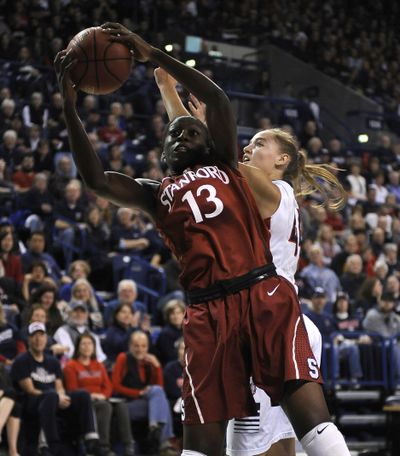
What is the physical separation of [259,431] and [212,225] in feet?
4.30

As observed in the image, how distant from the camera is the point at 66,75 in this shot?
4348 mm

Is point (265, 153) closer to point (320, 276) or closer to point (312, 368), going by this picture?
point (312, 368)

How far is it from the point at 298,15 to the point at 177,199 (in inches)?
799

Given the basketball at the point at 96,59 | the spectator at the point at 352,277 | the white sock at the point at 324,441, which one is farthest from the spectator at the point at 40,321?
the white sock at the point at 324,441

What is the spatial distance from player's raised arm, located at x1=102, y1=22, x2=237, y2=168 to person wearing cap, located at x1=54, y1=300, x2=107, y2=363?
5.66 m

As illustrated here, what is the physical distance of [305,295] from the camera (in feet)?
41.7

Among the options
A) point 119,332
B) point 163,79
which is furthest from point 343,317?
point 163,79

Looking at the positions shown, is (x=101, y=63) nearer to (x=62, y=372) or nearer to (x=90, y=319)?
(x=62, y=372)

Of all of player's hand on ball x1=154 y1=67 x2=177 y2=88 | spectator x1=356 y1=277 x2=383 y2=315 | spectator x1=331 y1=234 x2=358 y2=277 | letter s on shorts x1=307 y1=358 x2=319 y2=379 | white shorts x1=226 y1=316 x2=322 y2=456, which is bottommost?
spectator x1=356 y1=277 x2=383 y2=315

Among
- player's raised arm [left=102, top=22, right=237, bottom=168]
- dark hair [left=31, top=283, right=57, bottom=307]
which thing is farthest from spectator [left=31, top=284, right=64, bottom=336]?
player's raised arm [left=102, top=22, right=237, bottom=168]

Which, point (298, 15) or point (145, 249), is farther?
point (298, 15)

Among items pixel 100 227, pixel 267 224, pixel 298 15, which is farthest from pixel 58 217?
pixel 298 15

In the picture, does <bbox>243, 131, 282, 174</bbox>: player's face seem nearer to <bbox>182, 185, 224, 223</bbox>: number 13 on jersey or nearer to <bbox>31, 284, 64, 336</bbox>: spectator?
<bbox>182, 185, 224, 223</bbox>: number 13 on jersey

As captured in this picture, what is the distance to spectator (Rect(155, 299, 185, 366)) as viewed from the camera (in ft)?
34.4
